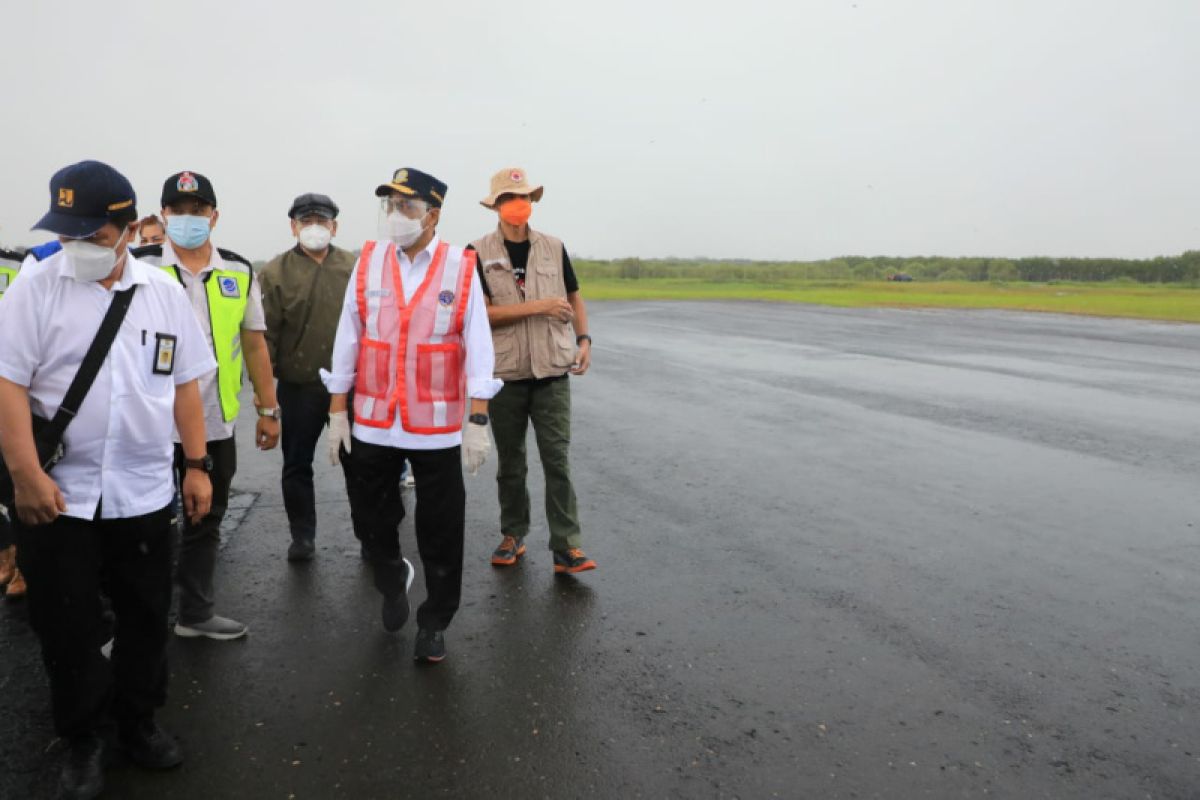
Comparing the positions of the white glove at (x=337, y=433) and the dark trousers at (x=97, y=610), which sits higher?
the white glove at (x=337, y=433)

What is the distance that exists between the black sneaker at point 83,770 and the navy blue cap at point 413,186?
232 cm

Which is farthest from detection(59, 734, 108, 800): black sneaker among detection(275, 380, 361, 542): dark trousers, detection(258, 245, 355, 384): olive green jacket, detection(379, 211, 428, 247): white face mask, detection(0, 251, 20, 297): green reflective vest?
detection(0, 251, 20, 297): green reflective vest

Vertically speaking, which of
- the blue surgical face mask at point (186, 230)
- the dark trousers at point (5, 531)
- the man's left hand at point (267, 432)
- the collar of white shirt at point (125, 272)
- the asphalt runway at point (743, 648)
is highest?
the blue surgical face mask at point (186, 230)

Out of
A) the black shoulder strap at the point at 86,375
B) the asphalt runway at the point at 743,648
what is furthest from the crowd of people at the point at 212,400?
the asphalt runway at the point at 743,648

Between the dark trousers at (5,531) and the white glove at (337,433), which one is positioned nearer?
the white glove at (337,433)

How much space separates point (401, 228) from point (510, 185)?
123cm

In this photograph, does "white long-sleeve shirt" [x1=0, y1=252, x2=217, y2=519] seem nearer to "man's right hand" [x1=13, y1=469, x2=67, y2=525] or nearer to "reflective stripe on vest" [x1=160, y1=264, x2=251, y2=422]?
"man's right hand" [x1=13, y1=469, x2=67, y2=525]

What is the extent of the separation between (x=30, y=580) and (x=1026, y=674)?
12.5 feet

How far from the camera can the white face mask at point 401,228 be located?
12.4 feet

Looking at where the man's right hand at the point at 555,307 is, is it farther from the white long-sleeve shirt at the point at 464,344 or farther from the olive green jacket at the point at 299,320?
the olive green jacket at the point at 299,320

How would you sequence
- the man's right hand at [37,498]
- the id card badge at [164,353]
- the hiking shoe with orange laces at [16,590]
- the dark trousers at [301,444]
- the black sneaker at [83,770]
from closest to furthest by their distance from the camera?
the man's right hand at [37,498] < the black sneaker at [83,770] < the id card badge at [164,353] < the hiking shoe with orange laces at [16,590] < the dark trousers at [301,444]

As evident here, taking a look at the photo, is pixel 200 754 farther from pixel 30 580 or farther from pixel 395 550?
pixel 395 550

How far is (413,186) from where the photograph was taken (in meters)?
3.78

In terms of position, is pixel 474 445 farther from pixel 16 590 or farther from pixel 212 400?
pixel 16 590
